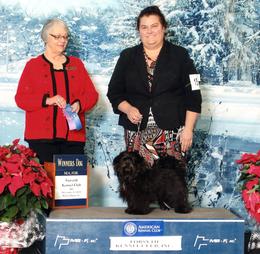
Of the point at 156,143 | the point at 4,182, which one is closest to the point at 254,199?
the point at 156,143

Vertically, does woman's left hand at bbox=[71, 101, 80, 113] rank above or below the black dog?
above

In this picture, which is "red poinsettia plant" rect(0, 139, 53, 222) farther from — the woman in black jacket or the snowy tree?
the snowy tree

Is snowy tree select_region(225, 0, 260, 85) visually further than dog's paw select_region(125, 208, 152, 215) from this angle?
Yes

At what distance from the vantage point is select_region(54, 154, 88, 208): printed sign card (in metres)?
2.56

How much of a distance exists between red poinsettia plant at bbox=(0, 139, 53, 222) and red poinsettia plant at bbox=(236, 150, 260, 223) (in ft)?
3.09

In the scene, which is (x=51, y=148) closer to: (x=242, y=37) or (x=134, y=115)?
(x=134, y=115)

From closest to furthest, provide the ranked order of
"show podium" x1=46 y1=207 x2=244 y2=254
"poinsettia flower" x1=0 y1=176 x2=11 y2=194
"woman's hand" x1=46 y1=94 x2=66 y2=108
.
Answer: "poinsettia flower" x1=0 y1=176 x2=11 y2=194 → "show podium" x1=46 y1=207 x2=244 y2=254 → "woman's hand" x1=46 y1=94 x2=66 y2=108

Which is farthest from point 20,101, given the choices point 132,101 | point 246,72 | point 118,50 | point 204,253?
point 246,72

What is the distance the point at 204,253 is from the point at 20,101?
122cm

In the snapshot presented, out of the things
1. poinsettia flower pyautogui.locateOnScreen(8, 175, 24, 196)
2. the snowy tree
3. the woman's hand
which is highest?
the snowy tree

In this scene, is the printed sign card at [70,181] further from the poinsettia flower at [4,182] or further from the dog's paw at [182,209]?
the dog's paw at [182,209]

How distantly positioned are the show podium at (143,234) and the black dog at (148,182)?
0.10 meters

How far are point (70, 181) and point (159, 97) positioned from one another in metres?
0.63

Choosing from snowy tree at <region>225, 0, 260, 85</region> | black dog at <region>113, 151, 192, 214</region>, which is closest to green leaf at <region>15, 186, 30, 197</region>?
black dog at <region>113, 151, 192, 214</region>
